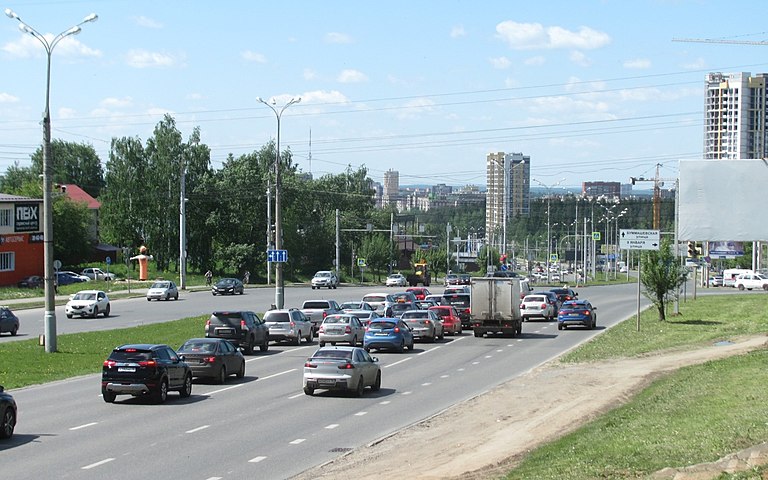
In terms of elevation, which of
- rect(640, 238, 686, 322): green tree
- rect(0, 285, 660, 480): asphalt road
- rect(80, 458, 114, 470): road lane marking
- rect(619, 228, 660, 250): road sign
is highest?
rect(619, 228, 660, 250): road sign

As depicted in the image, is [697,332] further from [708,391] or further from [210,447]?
[210,447]

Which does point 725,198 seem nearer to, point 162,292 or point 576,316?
point 576,316

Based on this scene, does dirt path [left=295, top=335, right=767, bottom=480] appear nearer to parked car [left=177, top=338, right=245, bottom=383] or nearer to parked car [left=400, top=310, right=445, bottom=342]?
parked car [left=177, top=338, right=245, bottom=383]

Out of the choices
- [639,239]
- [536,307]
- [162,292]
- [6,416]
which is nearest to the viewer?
[6,416]

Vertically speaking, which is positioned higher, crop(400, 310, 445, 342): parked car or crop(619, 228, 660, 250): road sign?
crop(619, 228, 660, 250): road sign

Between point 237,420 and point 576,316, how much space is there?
3406 cm

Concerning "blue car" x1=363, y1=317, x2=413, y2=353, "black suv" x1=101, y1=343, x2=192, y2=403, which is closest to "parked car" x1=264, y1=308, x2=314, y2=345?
"blue car" x1=363, y1=317, x2=413, y2=353

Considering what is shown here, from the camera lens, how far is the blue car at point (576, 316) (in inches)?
2137

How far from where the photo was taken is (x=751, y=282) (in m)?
103

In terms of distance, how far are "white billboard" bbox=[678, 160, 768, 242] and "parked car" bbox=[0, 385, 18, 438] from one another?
34914 mm

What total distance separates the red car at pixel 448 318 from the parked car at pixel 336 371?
23303 mm

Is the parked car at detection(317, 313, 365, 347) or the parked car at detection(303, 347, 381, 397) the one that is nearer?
the parked car at detection(303, 347, 381, 397)

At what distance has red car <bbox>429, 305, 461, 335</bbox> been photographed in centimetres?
5122

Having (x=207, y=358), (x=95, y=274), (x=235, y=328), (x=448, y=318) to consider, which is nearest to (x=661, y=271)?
(x=448, y=318)
